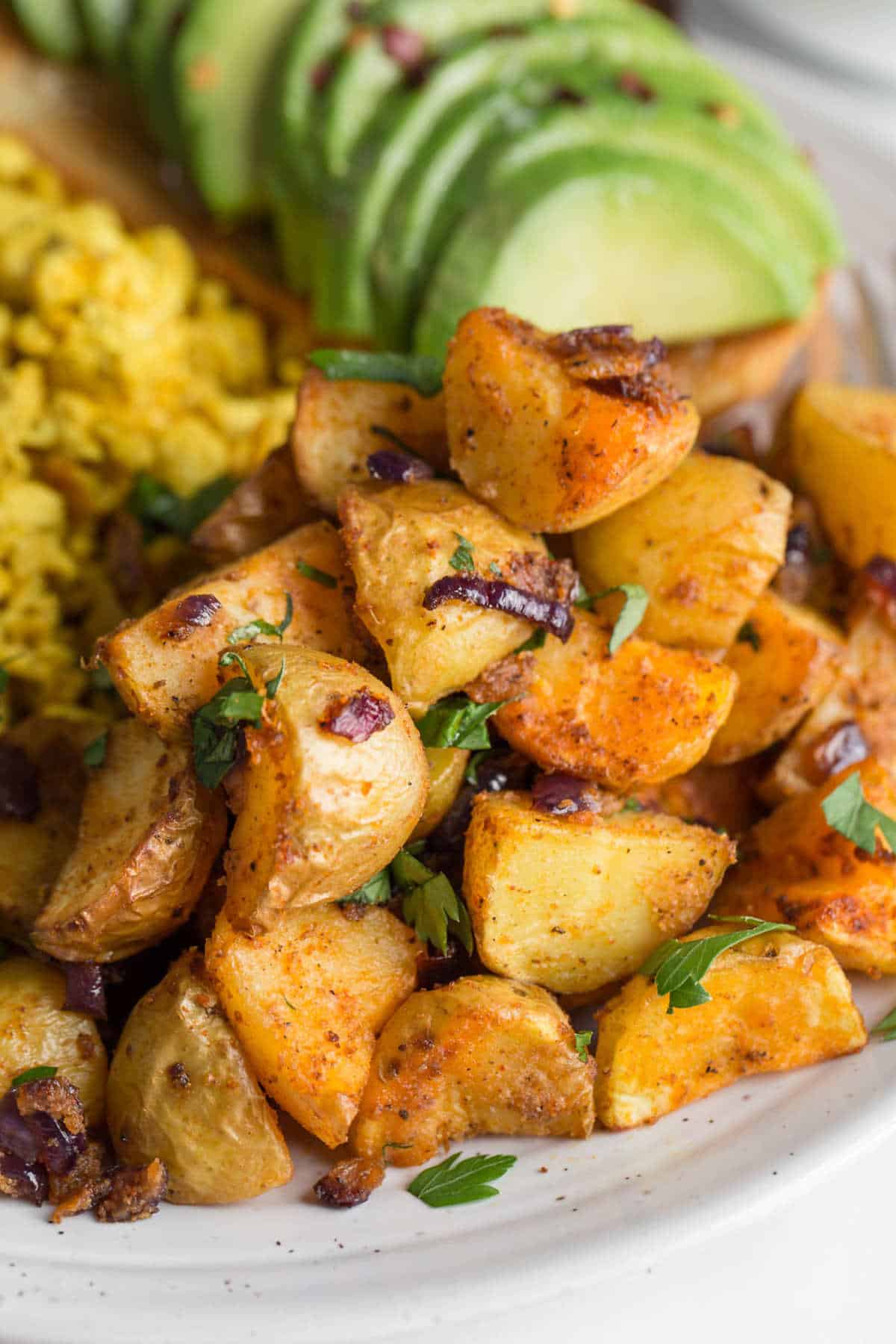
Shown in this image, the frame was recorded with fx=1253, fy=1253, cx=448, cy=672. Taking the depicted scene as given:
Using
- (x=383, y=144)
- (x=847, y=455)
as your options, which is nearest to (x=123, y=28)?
(x=383, y=144)

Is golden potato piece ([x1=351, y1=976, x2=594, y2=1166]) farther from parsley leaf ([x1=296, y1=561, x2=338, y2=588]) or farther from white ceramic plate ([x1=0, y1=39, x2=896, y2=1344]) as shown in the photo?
parsley leaf ([x1=296, y1=561, x2=338, y2=588])

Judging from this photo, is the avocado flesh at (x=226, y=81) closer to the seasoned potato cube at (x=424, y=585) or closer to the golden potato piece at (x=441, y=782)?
the seasoned potato cube at (x=424, y=585)

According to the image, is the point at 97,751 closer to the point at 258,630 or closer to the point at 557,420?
the point at 258,630

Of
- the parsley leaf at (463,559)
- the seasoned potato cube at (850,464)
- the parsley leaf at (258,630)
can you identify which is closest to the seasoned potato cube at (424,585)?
the parsley leaf at (463,559)

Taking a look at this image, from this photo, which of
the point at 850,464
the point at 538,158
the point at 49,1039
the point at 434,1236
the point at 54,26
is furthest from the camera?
the point at 54,26

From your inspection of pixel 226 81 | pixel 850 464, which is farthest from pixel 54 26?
pixel 850 464

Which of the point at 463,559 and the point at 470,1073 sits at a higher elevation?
the point at 463,559
